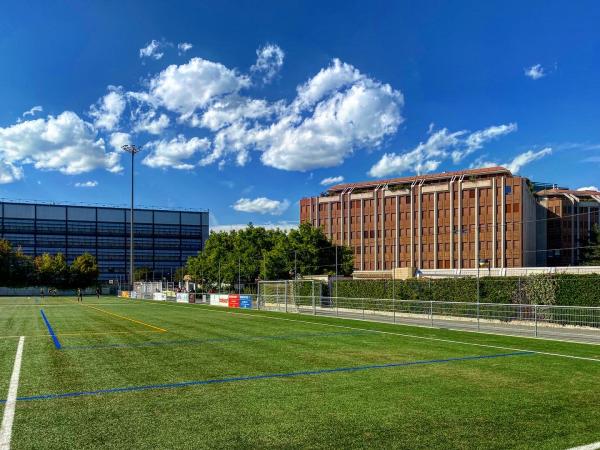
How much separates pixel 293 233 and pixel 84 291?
199ft

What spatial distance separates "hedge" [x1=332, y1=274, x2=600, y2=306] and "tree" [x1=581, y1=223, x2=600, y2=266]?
4475 cm

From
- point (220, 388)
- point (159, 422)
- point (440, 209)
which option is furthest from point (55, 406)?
point (440, 209)

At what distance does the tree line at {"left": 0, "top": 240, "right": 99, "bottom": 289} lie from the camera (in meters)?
108

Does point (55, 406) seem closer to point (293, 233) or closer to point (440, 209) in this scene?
point (293, 233)

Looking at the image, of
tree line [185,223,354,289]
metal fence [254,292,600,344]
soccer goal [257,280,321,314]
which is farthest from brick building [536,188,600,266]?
metal fence [254,292,600,344]

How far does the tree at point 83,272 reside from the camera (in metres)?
116

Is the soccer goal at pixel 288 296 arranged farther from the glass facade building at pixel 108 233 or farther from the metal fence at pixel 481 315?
the glass facade building at pixel 108 233

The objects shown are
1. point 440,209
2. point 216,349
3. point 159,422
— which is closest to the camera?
point 159,422

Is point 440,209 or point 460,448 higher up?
Result: point 440,209

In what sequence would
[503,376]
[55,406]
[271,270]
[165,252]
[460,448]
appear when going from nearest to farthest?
[460,448] → [55,406] → [503,376] → [271,270] → [165,252]

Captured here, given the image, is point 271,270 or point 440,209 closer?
point 271,270

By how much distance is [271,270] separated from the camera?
65.4 meters

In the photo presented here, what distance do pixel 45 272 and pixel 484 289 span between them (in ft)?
336

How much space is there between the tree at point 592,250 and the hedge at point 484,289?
44750 millimetres
